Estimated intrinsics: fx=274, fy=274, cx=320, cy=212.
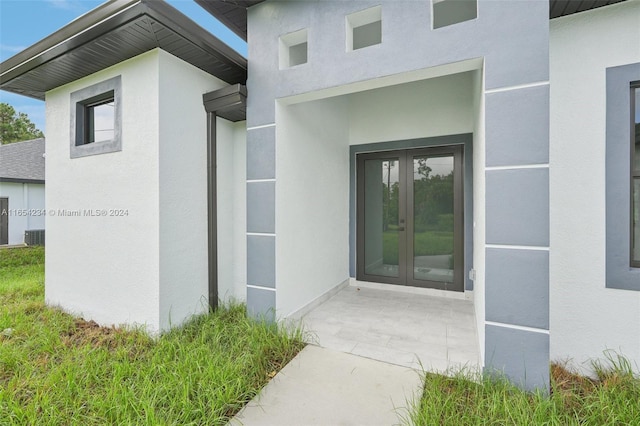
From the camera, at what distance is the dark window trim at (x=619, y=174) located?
8.25 ft

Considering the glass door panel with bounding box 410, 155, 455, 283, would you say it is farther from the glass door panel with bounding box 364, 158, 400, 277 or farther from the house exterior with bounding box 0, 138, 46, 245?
the house exterior with bounding box 0, 138, 46, 245

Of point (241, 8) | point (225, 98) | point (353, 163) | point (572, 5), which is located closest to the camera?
point (572, 5)

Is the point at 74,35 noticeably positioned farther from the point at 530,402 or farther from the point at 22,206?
the point at 22,206

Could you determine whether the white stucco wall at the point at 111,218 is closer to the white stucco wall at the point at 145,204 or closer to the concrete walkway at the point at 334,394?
the white stucco wall at the point at 145,204

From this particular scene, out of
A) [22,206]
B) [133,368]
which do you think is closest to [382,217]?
[133,368]

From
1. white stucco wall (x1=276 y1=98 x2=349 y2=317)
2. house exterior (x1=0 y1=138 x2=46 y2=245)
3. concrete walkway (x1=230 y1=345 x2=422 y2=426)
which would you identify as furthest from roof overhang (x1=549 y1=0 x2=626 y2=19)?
house exterior (x1=0 y1=138 x2=46 y2=245)

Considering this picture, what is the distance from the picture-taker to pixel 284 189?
3.64 metres

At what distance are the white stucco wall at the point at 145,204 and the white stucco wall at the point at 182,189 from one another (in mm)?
13

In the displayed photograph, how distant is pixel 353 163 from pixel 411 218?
1.60 metres

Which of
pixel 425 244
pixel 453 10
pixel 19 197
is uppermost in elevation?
pixel 453 10

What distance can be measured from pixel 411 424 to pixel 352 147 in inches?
183

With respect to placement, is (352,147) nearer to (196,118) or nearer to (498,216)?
(196,118)

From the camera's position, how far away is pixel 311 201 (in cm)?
432

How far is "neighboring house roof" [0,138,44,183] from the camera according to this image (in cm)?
1141
